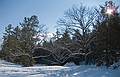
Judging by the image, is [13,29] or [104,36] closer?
[104,36]

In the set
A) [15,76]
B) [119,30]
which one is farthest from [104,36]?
[15,76]

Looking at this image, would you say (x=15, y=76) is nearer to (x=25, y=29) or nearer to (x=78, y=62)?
(x=25, y=29)

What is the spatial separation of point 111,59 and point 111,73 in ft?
31.8

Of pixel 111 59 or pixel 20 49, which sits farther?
pixel 20 49

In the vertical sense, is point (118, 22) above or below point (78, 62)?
above

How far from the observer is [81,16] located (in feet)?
117

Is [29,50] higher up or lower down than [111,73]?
higher up

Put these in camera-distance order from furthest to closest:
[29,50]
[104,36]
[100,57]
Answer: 1. [29,50]
2. [100,57]
3. [104,36]

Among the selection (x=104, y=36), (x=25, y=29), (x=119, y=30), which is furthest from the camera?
(x=25, y=29)

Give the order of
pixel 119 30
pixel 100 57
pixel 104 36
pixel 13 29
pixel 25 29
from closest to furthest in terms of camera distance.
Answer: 1. pixel 119 30
2. pixel 104 36
3. pixel 100 57
4. pixel 25 29
5. pixel 13 29

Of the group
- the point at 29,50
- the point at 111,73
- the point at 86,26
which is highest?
the point at 86,26

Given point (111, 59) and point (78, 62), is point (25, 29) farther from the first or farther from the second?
point (111, 59)

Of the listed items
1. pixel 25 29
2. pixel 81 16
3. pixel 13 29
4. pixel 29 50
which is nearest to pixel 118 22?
pixel 81 16

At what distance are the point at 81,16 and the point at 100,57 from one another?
376 inches
